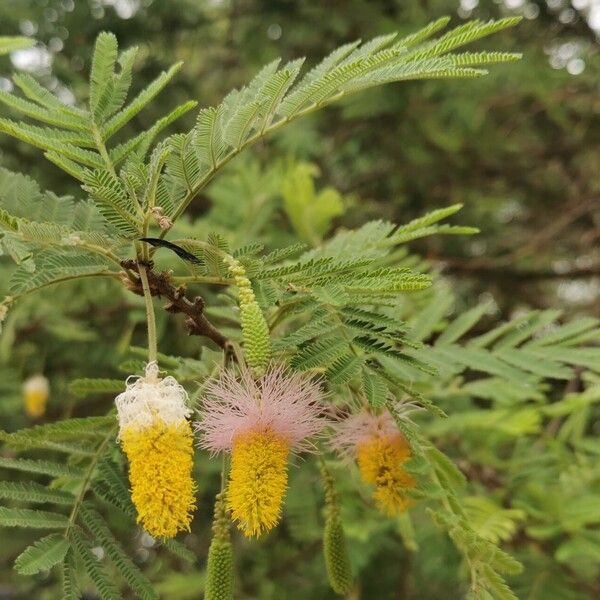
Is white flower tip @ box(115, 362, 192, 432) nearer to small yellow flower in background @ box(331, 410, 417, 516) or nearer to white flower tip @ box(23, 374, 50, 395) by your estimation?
small yellow flower in background @ box(331, 410, 417, 516)

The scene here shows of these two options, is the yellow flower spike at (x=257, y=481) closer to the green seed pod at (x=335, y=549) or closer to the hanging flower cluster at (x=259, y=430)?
the hanging flower cluster at (x=259, y=430)

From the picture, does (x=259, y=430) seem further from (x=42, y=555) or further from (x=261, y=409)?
(x=42, y=555)

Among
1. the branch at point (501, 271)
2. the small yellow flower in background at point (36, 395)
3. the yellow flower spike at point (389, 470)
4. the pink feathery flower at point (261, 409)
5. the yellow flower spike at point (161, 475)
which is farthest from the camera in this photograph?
the branch at point (501, 271)

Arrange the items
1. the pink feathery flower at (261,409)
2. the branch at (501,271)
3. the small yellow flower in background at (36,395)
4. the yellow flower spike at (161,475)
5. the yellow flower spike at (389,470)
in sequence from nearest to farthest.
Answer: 1. the yellow flower spike at (161,475)
2. the pink feathery flower at (261,409)
3. the yellow flower spike at (389,470)
4. the small yellow flower in background at (36,395)
5. the branch at (501,271)

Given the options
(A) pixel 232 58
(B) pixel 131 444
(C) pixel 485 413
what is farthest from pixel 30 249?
(A) pixel 232 58

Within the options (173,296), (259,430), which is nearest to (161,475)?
(259,430)

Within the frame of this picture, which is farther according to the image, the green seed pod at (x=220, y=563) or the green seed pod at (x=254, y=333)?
the green seed pod at (x=220, y=563)

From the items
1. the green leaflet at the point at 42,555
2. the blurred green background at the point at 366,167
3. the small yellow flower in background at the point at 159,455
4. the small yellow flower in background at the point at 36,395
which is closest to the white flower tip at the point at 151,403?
the small yellow flower in background at the point at 159,455

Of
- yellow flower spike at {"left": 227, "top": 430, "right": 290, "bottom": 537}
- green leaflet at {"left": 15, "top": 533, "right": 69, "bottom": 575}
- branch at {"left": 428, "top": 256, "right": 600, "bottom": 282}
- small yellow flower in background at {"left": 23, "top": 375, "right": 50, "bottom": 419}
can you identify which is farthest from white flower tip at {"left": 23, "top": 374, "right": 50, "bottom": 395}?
yellow flower spike at {"left": 227, "top": 430, "right": 290, "bottom": 537}
